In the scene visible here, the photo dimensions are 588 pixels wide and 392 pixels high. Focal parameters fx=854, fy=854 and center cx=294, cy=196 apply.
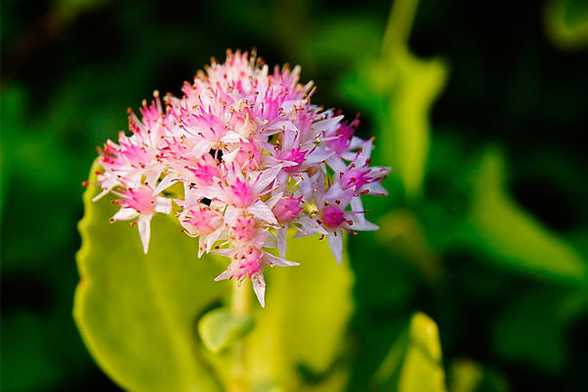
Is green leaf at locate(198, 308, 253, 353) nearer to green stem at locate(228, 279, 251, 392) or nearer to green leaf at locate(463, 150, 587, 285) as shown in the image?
green stem at locate(228, 279, 251, 392)

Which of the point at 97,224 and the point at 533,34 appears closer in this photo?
the point at 97,224

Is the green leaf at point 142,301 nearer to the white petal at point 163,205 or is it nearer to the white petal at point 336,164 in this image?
the white petal at point 163,205

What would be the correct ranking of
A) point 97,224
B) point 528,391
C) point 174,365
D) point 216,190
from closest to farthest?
point 216,190 < point 97,224 < point 174,365 < point 528,391

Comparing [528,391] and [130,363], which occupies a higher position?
[130,363]

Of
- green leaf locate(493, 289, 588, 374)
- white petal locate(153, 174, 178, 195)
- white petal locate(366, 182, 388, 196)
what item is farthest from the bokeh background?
white petal locate(153, 174, 178, 195)

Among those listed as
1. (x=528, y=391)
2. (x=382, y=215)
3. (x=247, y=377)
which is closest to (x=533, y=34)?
(x=382, y=215)

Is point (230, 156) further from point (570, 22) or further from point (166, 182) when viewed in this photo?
point (570, 22)

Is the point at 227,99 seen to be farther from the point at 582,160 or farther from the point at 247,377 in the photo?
the point at 582,160
